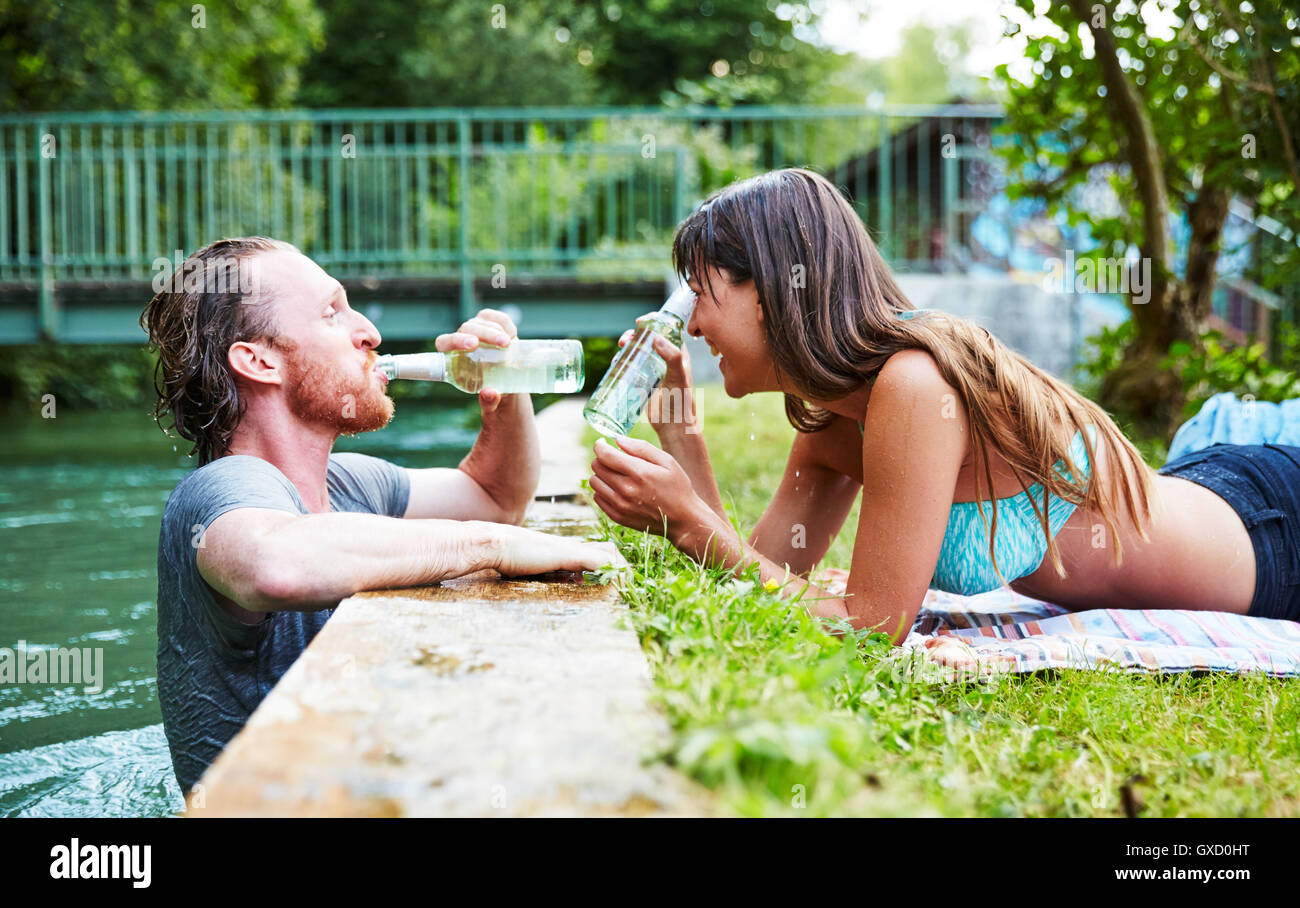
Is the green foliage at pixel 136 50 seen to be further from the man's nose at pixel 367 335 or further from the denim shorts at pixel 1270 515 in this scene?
the denim shorts at pixel 1270 515

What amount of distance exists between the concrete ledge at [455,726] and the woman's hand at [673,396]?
104 centimetres

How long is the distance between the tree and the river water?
16.9ft

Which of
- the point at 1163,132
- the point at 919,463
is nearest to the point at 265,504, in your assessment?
the point at 919,463

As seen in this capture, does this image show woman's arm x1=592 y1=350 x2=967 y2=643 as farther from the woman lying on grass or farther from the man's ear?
the man's ear

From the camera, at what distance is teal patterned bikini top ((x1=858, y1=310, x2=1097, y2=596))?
2909mm

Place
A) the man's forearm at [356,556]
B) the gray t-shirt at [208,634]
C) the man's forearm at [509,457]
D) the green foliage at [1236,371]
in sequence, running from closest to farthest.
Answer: the man's forearm at [356,556]
the gray t-shirt at [208,634]
the man's forearm at [509,457]
the green foliage at [1236,371]

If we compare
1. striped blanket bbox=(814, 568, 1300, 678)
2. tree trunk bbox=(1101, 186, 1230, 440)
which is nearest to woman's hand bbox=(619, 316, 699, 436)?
striped blanket bbox=(814, 568, 1300, 678)

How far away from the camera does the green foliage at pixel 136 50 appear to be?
704 inches

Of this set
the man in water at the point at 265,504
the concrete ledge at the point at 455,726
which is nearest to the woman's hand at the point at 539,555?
the man in water at the point at 265,504

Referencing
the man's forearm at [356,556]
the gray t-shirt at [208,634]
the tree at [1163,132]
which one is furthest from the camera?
the tree at [1163,132]

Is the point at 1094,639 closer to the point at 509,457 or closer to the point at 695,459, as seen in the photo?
the point at 695,459

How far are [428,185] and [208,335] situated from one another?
1696 cm
